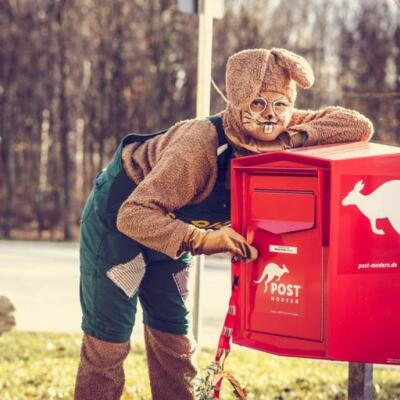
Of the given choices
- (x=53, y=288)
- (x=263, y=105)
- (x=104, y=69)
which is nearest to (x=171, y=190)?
(x=263, y=105)

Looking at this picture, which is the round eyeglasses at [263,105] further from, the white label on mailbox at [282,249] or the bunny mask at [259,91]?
the white label on mailbox at [282,249]

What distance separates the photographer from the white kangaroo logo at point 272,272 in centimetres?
319

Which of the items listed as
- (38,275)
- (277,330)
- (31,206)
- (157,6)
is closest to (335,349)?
(277,330)

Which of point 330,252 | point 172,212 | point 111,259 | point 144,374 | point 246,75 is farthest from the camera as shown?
point 144,374

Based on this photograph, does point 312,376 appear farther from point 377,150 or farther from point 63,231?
point 63,231

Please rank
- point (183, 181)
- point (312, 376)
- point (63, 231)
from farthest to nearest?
1. point (63, 231)
2. point (312, 376)
3. point (183, 181)

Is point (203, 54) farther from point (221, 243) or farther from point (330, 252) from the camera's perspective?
point (330, 252)

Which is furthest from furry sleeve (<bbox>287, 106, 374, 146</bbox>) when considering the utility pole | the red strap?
the utility pole

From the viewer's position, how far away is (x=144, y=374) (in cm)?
584

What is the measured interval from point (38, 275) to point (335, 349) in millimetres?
10187

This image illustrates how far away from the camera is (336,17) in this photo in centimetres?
2952

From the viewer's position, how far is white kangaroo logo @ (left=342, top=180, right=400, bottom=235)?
3.08 meters

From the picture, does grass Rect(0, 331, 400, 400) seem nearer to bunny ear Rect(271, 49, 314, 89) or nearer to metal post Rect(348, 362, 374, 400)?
metal post Rect(348, 362, 374, 400)

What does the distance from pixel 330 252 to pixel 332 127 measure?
0.57 meters
